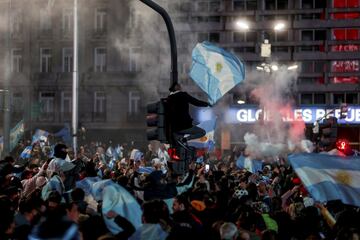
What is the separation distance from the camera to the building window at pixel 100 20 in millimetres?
50062

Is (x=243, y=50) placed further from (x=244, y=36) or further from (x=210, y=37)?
(x=210, y=37)

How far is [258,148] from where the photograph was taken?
41281 mm

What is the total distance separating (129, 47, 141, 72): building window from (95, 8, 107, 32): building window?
8.32ft

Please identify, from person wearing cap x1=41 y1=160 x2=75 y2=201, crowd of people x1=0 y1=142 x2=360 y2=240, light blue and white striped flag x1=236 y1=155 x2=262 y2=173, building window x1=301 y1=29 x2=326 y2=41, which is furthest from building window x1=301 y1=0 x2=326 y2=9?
person wearing cap x1=41 y1=160 x2=75 y2=201

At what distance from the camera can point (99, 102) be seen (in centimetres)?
5053

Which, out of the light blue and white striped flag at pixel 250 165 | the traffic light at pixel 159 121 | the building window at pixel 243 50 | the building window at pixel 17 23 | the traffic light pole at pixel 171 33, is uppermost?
the building window at pixel 17 23

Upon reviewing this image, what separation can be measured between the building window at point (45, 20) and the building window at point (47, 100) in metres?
4.49

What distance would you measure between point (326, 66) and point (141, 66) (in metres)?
12.5

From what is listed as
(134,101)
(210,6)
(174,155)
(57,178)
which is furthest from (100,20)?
(174,155)

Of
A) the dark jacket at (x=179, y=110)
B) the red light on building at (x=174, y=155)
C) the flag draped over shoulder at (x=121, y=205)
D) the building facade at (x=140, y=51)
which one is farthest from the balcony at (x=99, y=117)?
the flag draped over shoulder at (x=121, y=205)

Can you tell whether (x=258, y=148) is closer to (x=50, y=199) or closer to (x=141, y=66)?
(x=141, y=66)

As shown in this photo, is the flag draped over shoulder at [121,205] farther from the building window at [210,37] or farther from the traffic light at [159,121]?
the building window at [210,37]

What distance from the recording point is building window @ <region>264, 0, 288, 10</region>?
49.5m

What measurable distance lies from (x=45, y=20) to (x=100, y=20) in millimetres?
3957
